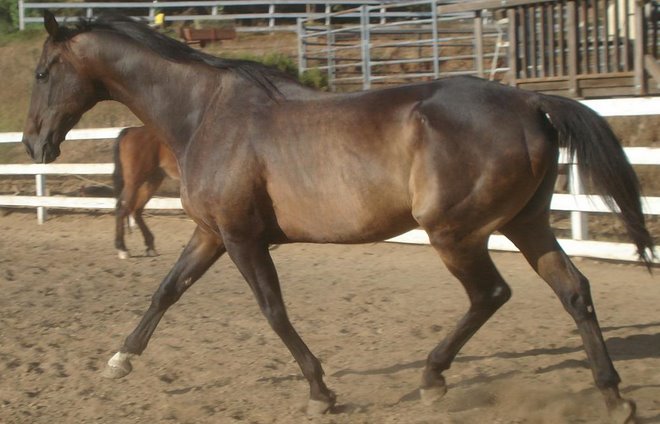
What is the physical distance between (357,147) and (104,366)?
2.11 m

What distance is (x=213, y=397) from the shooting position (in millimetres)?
4699

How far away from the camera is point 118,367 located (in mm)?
4957

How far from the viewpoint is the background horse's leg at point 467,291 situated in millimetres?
4197

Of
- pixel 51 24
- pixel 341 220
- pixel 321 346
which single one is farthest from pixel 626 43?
pixel 51 24

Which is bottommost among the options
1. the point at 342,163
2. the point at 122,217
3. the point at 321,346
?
the point at 321,346

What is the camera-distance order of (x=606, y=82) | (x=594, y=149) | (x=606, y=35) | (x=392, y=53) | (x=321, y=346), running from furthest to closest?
(x=392, y=53)
(x=606, y=82)
(x=606, y=35)
(x=321, y=346)
(x=594, y=149)

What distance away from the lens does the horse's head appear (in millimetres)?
5094

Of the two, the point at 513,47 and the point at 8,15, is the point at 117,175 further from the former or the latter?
the point at 8,15

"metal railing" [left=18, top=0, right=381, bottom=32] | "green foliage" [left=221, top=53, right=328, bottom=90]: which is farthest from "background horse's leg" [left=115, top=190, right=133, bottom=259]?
"metal railing" [left=18, top=0, right=381, bottom=32]

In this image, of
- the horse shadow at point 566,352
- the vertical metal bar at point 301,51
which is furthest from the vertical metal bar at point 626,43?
the vertical metal bar at point 301,51

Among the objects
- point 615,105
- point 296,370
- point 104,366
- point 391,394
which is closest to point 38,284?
point 104,366

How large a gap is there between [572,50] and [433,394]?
21.5 feet

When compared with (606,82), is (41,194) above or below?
below

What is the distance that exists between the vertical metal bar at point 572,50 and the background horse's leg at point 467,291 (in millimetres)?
6259
